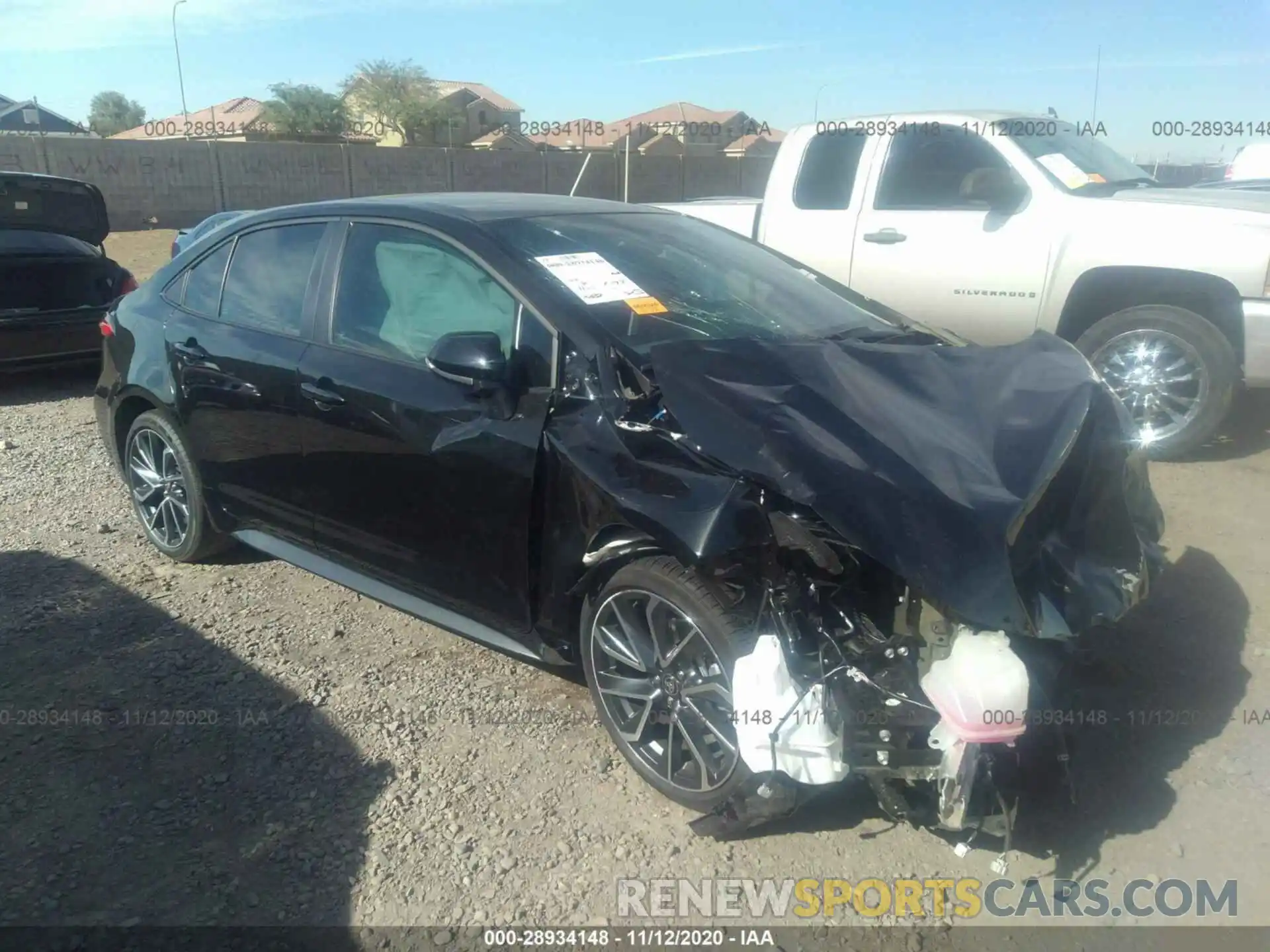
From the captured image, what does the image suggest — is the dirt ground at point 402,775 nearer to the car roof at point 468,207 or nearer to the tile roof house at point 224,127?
the car roof at point 468,207

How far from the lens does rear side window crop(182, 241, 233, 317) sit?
4.53 meters

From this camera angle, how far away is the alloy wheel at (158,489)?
15.8 ft

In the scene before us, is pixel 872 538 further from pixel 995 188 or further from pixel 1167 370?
pixel 995 188

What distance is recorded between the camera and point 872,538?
2.58m

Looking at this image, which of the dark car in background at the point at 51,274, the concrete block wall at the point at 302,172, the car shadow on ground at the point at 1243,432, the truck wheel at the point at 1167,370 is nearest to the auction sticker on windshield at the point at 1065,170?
the truck wheel at the point at 1167,370

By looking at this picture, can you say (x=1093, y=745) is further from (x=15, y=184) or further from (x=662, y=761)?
(x=15, y=184)

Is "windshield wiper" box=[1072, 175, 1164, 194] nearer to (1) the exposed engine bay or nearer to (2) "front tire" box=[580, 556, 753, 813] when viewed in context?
(1) the exposed engine bay

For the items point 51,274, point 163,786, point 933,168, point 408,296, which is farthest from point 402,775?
point 51,274

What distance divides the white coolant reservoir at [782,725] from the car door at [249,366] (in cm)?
217

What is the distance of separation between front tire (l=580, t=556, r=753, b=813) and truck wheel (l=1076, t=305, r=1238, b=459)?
13.1 ft

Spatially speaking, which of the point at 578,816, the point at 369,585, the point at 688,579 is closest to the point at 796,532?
the point at 688,579

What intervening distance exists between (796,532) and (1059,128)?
18.2 feet

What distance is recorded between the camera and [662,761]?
3.10 meters

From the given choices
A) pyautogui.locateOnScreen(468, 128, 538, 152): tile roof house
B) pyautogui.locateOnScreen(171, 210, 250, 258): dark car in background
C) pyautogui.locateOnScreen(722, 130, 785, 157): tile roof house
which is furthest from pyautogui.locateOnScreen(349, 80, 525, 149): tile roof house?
pyautogui.locateOnScreen(171, 210, 250, 258): dark car in background
